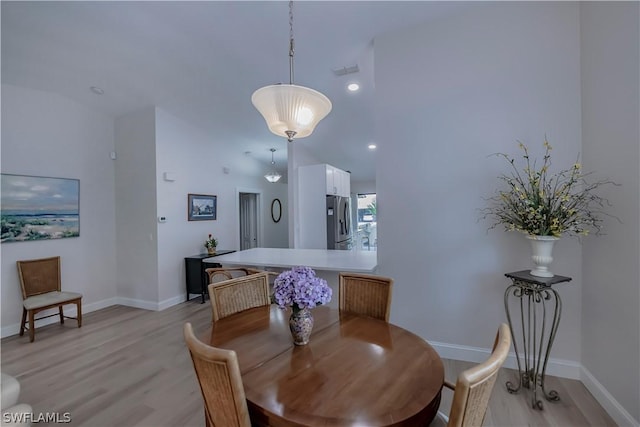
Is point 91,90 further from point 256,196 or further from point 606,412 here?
point 606,412

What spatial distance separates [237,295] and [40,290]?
131 inches

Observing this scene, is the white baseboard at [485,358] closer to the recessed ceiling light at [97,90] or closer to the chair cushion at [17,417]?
the chair cushion at [17,417]

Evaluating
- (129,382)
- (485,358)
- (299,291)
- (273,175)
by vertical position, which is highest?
(273,175)

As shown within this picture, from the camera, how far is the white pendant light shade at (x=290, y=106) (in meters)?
1.75

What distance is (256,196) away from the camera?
716cm

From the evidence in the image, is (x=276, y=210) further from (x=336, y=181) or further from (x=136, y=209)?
(x=136, y=209)

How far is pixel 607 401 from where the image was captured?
1.98 meters

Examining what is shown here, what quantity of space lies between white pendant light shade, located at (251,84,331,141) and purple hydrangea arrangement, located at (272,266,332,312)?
3.18 ft

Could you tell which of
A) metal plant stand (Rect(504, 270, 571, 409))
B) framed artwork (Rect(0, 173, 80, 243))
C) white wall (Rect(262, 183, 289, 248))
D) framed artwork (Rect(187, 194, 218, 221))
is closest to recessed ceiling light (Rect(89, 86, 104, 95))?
framed artwork (Rect(0, 173, 80, 243))

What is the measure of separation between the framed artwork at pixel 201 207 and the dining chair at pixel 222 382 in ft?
13.7

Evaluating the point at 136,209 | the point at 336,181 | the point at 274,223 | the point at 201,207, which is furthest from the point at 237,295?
the point at 274,223

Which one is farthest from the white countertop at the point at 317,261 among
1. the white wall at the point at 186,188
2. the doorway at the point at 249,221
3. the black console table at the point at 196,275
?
the doorway at the point at 249,221

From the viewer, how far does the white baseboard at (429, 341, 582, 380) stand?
236cm

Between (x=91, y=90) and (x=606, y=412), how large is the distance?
6.00 metres
